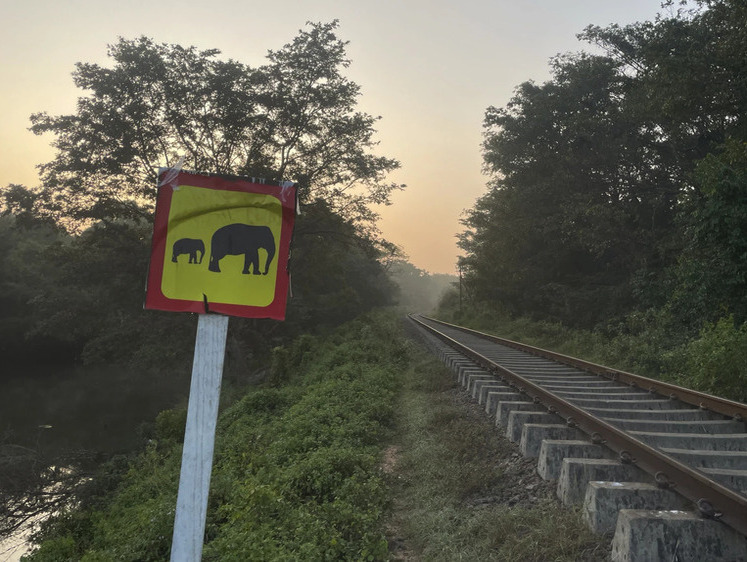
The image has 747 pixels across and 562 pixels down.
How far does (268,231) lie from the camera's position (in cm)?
203

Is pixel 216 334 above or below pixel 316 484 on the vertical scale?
above

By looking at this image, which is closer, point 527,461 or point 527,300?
point 527,461

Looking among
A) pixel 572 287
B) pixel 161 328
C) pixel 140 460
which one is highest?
pixel 572 287

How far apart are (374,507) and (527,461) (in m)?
1.61

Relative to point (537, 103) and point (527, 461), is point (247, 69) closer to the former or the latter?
point (537, 103)

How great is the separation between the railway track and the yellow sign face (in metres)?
2.51

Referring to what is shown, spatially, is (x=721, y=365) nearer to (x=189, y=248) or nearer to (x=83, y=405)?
(x=189, y=248)

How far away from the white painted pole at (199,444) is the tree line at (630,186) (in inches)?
493

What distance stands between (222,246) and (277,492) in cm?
393

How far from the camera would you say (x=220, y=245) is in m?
1.99

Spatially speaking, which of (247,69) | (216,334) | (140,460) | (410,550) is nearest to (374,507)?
(410,550)

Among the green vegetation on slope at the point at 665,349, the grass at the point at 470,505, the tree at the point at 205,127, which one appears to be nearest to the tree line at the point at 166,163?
the tree at the point at 205,127

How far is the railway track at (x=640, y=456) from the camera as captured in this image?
8.77ft

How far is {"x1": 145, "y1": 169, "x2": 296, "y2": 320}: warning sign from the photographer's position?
1956 mm
